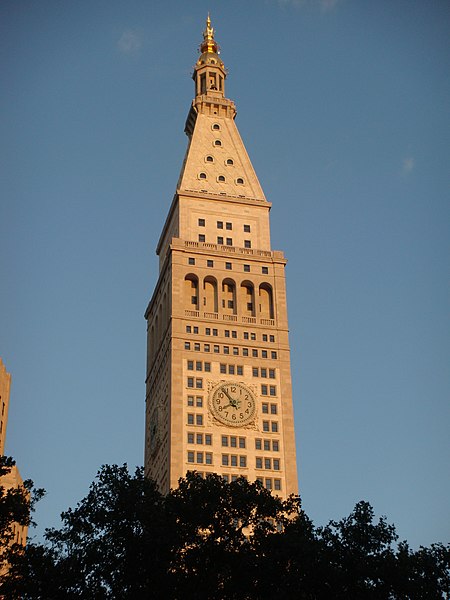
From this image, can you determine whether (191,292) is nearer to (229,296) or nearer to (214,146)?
(229,296)

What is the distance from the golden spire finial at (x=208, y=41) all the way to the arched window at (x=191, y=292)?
48.7m

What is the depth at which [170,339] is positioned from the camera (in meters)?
125

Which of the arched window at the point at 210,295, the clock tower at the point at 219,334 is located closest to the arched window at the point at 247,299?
the clock tower at the point at 219,334

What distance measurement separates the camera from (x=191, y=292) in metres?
131

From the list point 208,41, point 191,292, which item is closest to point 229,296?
point 191,292

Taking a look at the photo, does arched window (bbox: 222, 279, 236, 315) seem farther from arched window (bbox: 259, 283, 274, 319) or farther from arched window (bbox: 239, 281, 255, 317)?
arched window (bbox: 259, 283, 274, 319)

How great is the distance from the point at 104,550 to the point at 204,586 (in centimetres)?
665

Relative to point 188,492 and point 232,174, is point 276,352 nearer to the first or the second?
point 232,174

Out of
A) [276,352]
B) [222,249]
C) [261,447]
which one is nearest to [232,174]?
[222,249]

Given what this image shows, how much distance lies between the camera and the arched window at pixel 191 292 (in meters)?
129

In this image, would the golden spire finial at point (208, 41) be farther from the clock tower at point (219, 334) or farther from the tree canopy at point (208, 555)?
the tree canopy at point (208, 555)

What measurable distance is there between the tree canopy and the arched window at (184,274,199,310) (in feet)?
197

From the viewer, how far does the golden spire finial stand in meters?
165

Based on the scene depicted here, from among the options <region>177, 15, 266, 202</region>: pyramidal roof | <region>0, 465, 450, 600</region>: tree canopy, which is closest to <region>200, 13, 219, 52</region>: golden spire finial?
<region>177, 15, 266, 202</region>: pyramidal roof
